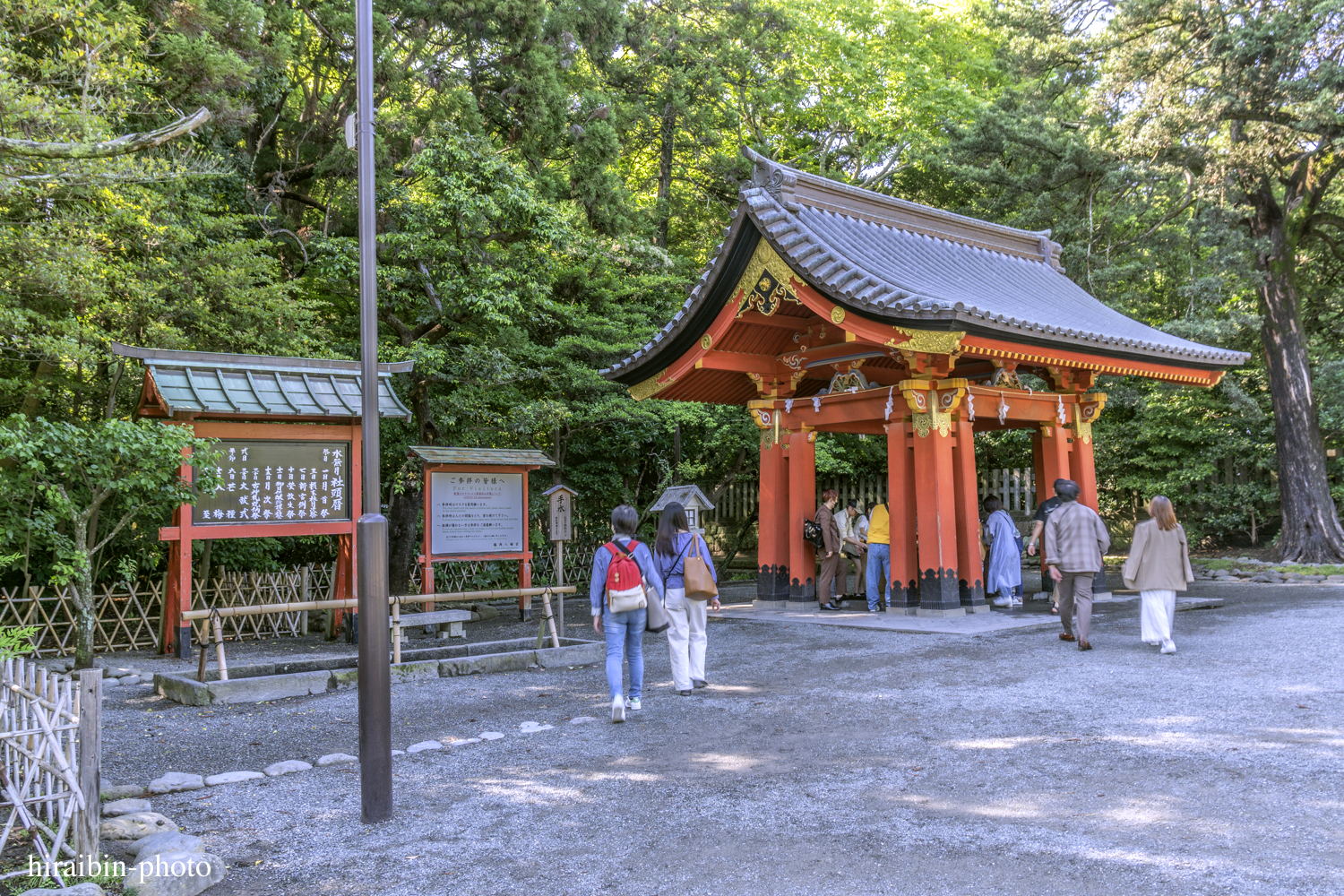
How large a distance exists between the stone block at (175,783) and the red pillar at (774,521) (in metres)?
8.61

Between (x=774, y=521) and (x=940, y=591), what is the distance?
271 centimetres

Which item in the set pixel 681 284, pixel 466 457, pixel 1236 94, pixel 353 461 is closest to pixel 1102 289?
pixel 1236 94

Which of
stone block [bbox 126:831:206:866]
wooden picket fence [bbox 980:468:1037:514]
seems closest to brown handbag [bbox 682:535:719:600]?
stone block [bbox 126:831:206:866]

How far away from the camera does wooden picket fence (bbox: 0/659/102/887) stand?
145 inches

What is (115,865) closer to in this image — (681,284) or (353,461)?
(353,461)

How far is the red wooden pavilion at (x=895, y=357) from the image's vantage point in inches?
411

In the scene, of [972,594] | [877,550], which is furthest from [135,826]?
[972,594]

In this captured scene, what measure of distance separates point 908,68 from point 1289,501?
1434 cm

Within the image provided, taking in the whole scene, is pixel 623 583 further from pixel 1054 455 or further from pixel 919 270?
pixel 1054 455

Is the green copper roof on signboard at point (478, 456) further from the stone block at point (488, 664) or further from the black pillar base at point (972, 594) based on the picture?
the black pillar base at point (972, 594)

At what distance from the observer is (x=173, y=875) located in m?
3.57

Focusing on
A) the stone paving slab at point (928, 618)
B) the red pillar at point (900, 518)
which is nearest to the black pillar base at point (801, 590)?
the stone paving slab at point (928, 618)

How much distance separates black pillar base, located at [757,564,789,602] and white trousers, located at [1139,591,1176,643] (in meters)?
5.20

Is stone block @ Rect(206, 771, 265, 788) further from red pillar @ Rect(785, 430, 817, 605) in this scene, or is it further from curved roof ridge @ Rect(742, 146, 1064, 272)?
curved roof ridge @ Rect(742, 146, 1064, 272)
